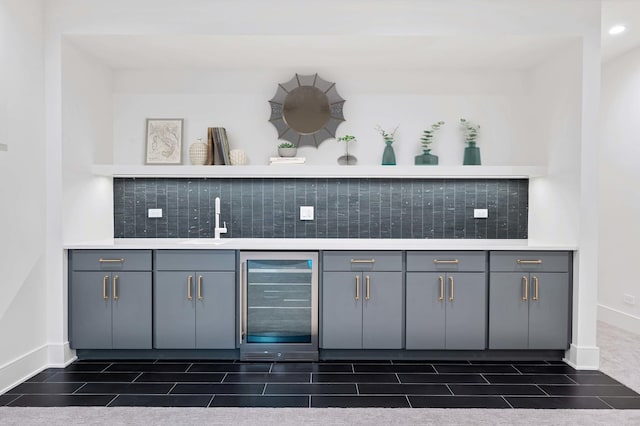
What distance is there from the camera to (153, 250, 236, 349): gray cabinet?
3.38 metres

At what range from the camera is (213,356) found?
345 cm

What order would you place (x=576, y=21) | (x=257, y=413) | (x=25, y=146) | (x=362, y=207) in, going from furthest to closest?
1. (x=362, y=207)
2. (x=576, y=21)
3. (x=25, y=146)
4. (x=257, y=413)

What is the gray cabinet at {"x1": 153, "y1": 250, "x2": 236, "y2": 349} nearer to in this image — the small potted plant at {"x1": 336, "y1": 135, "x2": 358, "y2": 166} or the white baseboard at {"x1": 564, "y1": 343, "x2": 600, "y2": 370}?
the small potted plant at {"x1": 336, "y1": 135, "x2": 358, "y2": 166}

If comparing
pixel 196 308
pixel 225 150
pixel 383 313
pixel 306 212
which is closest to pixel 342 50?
pixel 225 150

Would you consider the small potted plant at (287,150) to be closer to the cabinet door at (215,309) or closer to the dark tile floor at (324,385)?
the cabinet door at (215,309)

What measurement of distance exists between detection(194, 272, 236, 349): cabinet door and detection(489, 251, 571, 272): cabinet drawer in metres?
2.00

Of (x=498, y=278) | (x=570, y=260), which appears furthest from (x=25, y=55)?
(x=570, y=260)

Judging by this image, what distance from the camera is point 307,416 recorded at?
8.14 ft

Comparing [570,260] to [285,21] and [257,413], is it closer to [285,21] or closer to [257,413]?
[257,413]

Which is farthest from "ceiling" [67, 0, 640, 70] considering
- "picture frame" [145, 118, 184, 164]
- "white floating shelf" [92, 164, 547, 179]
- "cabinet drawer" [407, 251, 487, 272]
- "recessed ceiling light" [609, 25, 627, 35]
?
"cabinet drawer" [407, 251, 487, 272]

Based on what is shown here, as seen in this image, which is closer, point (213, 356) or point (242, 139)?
point (213, 356)

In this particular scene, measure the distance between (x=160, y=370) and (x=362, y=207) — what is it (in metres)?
2.09

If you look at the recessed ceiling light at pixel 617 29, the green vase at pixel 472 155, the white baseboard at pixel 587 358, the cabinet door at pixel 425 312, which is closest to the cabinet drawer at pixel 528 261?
the cabinet door at pixel 425 312

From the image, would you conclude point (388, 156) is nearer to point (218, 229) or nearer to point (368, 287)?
point (368, 287)
